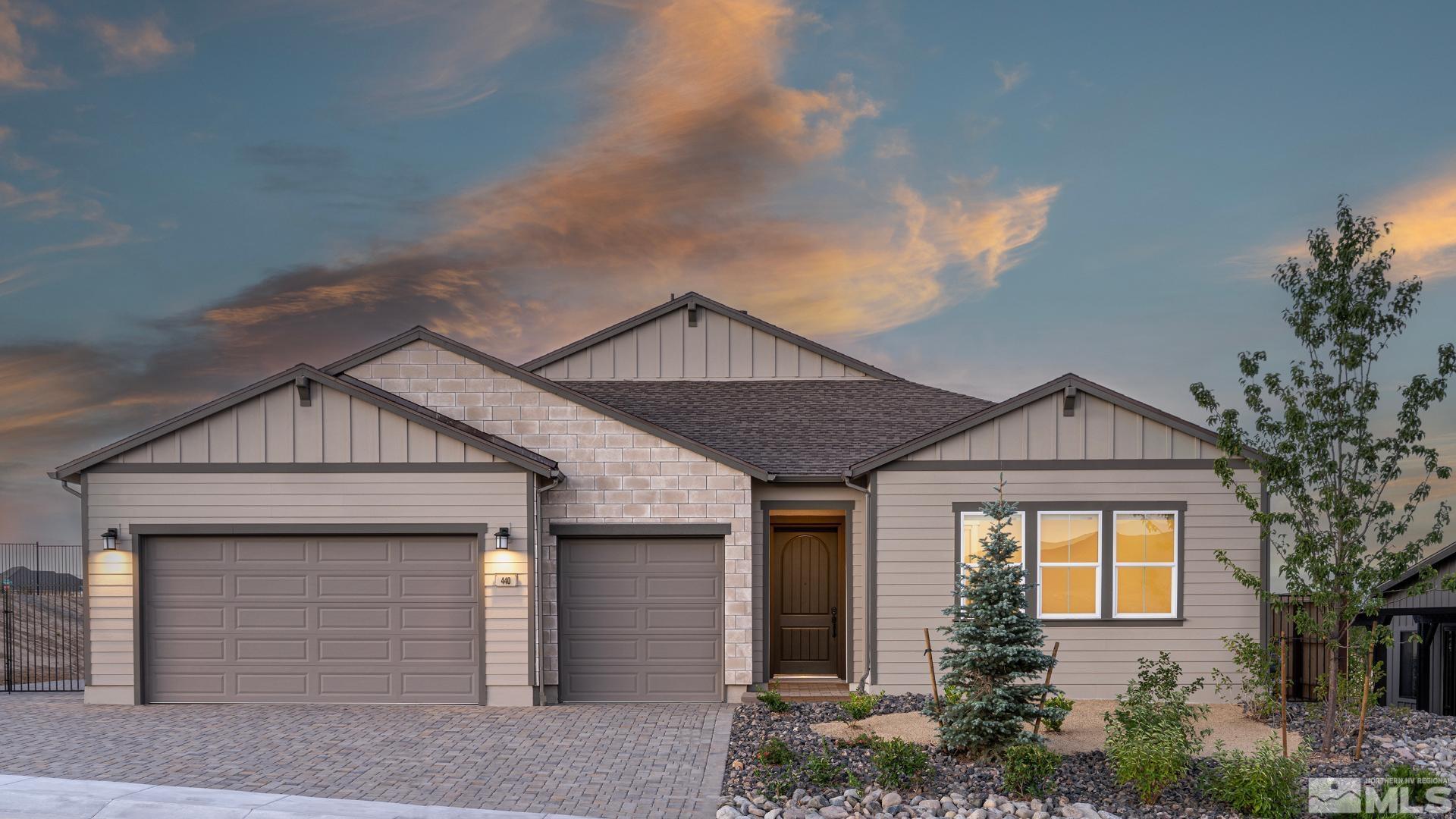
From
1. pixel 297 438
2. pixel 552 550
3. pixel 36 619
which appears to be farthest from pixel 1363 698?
pixel 36 619

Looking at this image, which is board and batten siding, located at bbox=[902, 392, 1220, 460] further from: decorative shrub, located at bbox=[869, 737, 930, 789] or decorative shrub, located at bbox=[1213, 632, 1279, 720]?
decorative shrub, located at bbox=[869, 737, 930, 789]

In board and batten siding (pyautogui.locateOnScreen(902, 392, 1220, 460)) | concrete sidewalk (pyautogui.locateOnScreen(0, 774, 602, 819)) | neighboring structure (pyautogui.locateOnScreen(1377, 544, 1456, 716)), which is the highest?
board and batten siding (pyautogui.locateOnScreen(902, 392, 1220, 460))

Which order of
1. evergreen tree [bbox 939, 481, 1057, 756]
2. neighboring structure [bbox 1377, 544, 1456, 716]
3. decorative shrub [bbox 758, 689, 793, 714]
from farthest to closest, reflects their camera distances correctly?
neighboring structure [bbox 1377, 544, 1456, 716]
decorative shrub [bbox 758, 689, 793, 714]
evergreen tree [bbox 939, 481, 1057, 756]

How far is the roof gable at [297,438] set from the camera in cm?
1152

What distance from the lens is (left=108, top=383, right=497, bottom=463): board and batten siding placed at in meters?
11.5

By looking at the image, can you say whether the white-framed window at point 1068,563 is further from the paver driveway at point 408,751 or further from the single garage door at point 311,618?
the single garage door at point 311,618

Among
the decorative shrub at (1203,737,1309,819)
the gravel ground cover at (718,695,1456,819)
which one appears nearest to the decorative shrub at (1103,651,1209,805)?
the gravel ground cover at (718,695,1456,819)

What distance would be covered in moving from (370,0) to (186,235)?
17.3ft

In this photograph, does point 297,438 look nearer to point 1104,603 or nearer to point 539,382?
point 539,382

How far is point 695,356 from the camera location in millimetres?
16828

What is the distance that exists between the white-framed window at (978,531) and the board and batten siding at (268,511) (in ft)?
19.3

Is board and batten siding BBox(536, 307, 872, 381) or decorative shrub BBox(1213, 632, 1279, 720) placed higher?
board and batten siding BBox(536, 307, 872, 381)

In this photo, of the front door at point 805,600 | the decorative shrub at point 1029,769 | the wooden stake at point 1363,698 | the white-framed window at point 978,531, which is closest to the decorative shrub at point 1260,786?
the decorative shrub at point 1029,769

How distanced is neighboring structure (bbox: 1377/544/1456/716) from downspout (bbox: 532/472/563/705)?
14.4 meters
